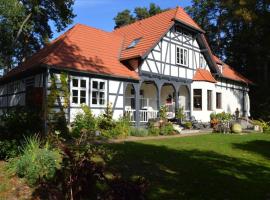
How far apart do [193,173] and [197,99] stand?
18.5 meters

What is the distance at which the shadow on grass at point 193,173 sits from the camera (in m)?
6.93

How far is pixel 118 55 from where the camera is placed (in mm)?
23078

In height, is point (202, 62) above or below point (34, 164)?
above

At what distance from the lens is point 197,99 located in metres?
26.7

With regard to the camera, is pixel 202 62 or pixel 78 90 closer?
pixel 78 90

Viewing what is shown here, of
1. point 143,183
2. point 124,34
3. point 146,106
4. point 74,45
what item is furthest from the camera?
point 124,34

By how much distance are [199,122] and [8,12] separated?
56.9ft

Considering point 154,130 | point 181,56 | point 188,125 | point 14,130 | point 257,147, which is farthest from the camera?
point 181,56

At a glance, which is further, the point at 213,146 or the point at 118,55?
the point at 118,55

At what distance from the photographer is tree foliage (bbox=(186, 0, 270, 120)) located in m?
32.8

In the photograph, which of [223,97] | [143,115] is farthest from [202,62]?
[143,115]

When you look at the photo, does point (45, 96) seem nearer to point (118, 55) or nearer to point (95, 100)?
point (95, 100)

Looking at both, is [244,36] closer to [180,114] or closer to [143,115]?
[180,114]

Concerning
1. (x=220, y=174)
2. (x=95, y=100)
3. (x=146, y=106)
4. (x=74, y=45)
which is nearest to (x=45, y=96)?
(x=95, y=100)
